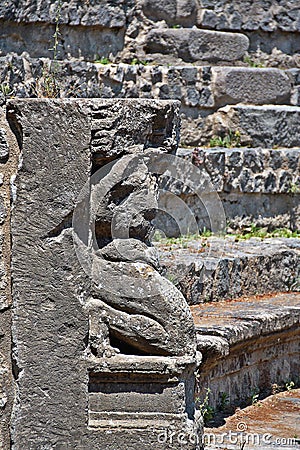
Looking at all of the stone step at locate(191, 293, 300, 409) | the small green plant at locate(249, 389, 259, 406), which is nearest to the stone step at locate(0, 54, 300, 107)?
the stone step at locate(191, 293, 300, 409)

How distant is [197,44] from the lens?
7.62m

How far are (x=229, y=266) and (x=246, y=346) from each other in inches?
38.7

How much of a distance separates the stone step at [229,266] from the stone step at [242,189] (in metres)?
0.38

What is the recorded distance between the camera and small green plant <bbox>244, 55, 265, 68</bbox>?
26.0ft

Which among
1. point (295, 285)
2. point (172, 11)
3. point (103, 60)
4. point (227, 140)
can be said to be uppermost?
point (172, 11)

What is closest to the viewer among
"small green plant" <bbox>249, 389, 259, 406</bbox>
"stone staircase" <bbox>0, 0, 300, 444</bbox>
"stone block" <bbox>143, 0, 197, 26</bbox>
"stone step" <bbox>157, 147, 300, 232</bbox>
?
"small green plant" <bbox>249, 389, 259, 406</bbox>

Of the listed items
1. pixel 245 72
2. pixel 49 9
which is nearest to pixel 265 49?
pixel 245 72

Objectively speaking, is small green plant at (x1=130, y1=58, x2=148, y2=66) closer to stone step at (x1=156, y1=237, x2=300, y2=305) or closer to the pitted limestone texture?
the pitted limestone texture

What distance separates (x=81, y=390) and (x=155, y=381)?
0.90 feet

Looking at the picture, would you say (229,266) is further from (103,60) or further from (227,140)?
(103,60)

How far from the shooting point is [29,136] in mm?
3209

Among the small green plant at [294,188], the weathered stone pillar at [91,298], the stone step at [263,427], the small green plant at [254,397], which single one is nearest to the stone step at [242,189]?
the small green plant at [294,188]

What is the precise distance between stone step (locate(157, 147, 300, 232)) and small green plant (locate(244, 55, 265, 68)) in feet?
2.89

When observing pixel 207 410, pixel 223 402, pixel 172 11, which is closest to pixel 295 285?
pixel 223 402
